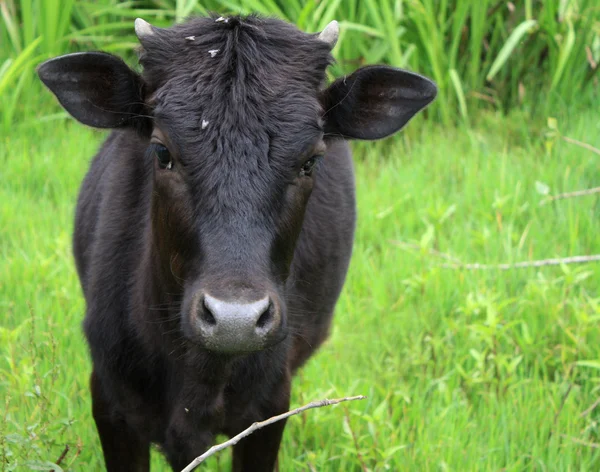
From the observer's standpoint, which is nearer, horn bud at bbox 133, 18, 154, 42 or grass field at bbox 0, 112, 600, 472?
horn bud at bbox 133, 18, 154, 42

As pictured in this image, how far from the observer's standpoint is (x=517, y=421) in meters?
4.11

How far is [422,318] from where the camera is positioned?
16.0 ft

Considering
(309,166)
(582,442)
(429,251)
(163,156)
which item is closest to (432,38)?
(429,251)

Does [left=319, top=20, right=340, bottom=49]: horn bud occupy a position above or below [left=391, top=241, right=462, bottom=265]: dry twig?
above

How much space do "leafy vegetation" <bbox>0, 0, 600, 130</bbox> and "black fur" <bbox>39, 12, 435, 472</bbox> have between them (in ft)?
10.2

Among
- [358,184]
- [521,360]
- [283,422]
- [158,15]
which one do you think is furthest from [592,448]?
[158,15]

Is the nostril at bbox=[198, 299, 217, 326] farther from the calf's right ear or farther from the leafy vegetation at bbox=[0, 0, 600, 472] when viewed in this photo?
the calf's right ear

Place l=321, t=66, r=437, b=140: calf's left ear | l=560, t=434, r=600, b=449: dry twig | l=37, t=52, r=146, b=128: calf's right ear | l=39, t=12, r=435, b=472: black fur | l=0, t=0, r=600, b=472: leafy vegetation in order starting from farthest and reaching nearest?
1. l=0, t=0, r=600, b=472: leafy vegetation
2. l=560, t=434, r=600, b=449: dry twig
3. l=321, t=66, r=437, b=140: calf's left ear
4. l=37, t=52, r=146, b=128: calf's right ear
5. l=39, t=12, r=435, b=472: black fur

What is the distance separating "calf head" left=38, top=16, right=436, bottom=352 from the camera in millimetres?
2715

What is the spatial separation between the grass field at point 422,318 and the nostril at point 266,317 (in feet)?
3.13

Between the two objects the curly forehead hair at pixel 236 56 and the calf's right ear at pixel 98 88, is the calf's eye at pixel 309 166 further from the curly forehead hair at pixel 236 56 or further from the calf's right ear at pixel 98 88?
the calf's right ear at pixel 98 88

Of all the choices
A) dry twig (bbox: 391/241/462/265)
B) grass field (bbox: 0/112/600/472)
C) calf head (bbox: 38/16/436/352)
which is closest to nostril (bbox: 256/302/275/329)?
calf head (bbox: 38/16/436/352)

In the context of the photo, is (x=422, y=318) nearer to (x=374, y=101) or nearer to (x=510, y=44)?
(x=374, y=101)

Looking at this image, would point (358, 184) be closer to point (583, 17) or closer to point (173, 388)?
point (583, 17)
